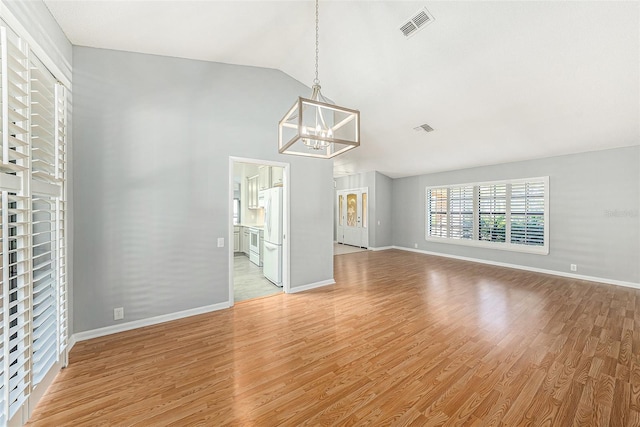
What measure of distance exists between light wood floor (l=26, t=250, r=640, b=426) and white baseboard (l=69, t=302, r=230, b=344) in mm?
106

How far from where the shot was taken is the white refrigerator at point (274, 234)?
431 cm

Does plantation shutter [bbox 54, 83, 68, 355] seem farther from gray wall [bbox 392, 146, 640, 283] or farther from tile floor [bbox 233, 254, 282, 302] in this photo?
gray wall [bbox 392, 146, 640, 283]

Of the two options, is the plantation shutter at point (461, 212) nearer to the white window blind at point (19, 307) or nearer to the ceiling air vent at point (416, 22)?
the ceiling air vent at point (416, 22)

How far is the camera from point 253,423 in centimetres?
165

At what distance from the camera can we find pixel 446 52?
10.9 feet

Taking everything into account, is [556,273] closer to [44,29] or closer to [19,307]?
[19,307]

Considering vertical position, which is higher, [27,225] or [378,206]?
[378,206]

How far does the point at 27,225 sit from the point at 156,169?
1.51 meters

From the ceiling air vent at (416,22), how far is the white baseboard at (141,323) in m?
4.32

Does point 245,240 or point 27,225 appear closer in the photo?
point 27,225

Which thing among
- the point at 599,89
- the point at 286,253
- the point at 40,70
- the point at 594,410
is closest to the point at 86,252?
the point at 40,70

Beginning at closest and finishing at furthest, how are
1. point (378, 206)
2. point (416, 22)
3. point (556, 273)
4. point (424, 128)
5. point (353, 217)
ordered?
point (416, 22), point (424, 128), point (556, 273), point (378, 206), point (353, 217)

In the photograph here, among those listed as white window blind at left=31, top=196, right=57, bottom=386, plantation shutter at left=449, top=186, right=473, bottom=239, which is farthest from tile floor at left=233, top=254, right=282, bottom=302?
plantation shutter at left=449, top=186, right=473, bottom=239

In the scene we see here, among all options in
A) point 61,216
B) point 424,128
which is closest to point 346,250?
point 424,128
